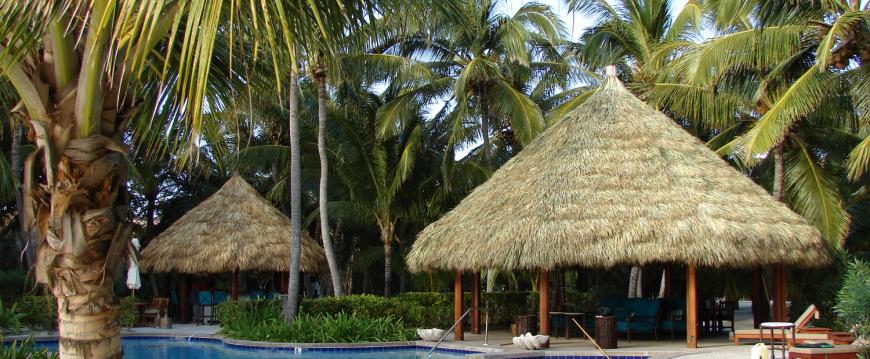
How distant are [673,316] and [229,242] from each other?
8.87 meters

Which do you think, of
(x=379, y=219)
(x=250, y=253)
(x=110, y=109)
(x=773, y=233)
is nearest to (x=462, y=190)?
(x=379, y=219)

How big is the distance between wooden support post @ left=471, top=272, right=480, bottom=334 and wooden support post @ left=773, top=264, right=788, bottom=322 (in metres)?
4.47

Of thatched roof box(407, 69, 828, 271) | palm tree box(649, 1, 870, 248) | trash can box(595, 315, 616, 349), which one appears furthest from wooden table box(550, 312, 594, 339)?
palm tree box(649, 1, 870, 248)

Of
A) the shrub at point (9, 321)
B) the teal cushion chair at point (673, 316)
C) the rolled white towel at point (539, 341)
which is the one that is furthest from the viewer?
the shrub at point (9, 321)

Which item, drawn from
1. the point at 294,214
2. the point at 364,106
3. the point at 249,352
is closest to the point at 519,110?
the point at 364,106

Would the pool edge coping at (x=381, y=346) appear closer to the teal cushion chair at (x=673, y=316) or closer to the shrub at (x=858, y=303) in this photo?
the shrub at (x=858, y=303)

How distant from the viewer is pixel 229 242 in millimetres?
17859

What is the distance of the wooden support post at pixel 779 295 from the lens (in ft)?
42.2

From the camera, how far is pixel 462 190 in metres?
19.8

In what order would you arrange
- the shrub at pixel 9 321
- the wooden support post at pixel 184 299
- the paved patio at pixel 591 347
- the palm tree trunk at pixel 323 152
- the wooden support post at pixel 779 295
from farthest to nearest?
the wooden support post at pixel 184 299 < the palm tree trunk at pixel 323 152 < the shrub at pixel 9 321 < the wooden support post at pixel 779 295 < the paved patio at pixel 591 347

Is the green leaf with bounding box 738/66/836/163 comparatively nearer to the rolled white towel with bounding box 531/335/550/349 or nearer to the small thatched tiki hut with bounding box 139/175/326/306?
the rolled white towel with bounding box 531/335/550/349

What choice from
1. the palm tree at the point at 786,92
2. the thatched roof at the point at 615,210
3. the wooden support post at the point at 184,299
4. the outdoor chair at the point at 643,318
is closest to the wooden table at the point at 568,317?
the outdoor chair at the point at 643,318

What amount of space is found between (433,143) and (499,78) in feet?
13.9

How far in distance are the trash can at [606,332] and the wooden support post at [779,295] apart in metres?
2.60
